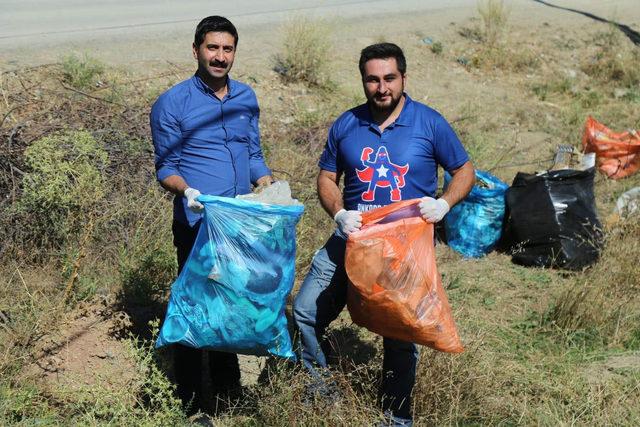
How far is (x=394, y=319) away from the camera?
3.25 metres

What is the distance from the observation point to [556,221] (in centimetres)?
573

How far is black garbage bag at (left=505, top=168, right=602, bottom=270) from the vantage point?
18.6 ft

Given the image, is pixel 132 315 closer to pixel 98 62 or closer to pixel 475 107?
pixel 98 62

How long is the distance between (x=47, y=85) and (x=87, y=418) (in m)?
4.44

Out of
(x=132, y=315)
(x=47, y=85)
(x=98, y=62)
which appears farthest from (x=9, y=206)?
(x=98, y=62)

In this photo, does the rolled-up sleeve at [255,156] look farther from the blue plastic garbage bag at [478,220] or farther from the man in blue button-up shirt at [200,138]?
the blue plastic garbage bag at [478,220]

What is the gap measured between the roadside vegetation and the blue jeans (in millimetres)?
96

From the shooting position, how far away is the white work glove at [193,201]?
3295 mm

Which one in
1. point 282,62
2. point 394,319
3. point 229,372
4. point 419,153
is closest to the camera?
point 394,319

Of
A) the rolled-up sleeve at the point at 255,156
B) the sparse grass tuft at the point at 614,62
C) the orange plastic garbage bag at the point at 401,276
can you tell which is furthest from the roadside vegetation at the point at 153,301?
the sparse grass tuft at the point at 614,62

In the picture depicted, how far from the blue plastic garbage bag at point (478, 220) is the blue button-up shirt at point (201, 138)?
8.51 ft

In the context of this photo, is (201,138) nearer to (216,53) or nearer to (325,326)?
(216,53)

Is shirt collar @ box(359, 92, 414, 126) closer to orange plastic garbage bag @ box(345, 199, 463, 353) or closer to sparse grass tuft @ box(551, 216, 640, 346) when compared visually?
orange plastic garbage bag @ box(345, 199, 463, 353)

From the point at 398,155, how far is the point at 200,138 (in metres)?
0.87
